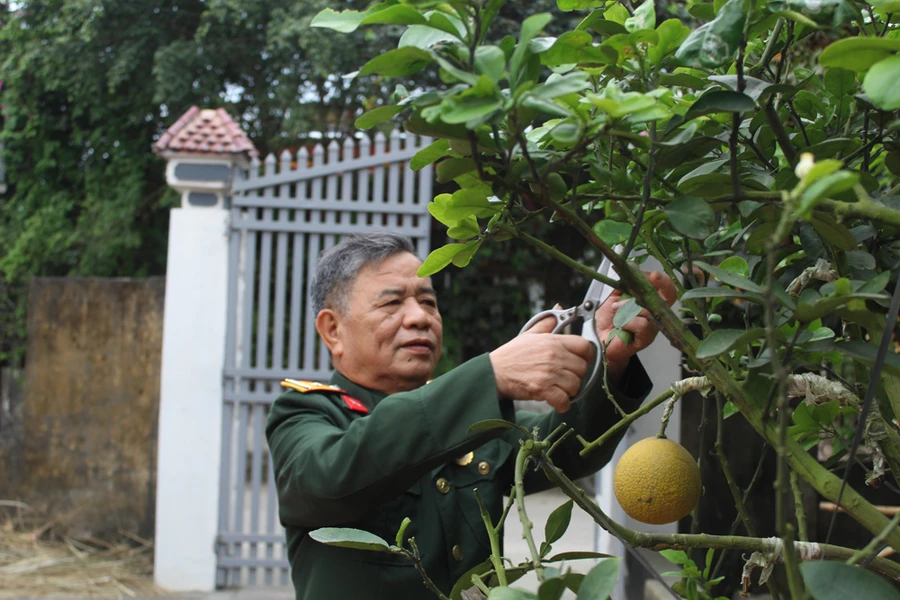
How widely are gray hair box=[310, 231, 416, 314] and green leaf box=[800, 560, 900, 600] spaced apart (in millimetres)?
1195

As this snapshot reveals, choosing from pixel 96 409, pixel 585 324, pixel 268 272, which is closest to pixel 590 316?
pixel 585 324

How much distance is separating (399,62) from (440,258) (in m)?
0.29

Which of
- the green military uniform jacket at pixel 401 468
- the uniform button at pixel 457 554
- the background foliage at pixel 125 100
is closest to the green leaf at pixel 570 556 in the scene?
the green military uniform jacket at pixel 401 468

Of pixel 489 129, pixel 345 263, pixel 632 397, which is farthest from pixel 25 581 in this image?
pixel 489 129

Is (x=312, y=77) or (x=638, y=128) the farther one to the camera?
(x=312, y=77)

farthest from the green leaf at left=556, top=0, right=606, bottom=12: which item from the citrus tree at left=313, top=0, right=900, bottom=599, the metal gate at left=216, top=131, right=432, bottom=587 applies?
the metal gate at left=216, top=131, right=432, bottom=587

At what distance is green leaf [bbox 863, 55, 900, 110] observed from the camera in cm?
56

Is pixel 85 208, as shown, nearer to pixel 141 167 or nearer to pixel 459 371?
pixel 141 167

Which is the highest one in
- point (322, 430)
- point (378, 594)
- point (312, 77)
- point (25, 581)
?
point (312, 77)

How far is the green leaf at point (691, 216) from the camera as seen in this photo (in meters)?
0.76

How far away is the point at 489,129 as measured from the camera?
28.3 inches

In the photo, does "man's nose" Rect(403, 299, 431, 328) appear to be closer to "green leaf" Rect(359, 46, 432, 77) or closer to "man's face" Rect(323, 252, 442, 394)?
"man's face" Rect(323, 252, 442, 394)

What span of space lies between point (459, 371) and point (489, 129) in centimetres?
44

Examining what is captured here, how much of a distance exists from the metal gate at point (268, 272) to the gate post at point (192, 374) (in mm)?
54
